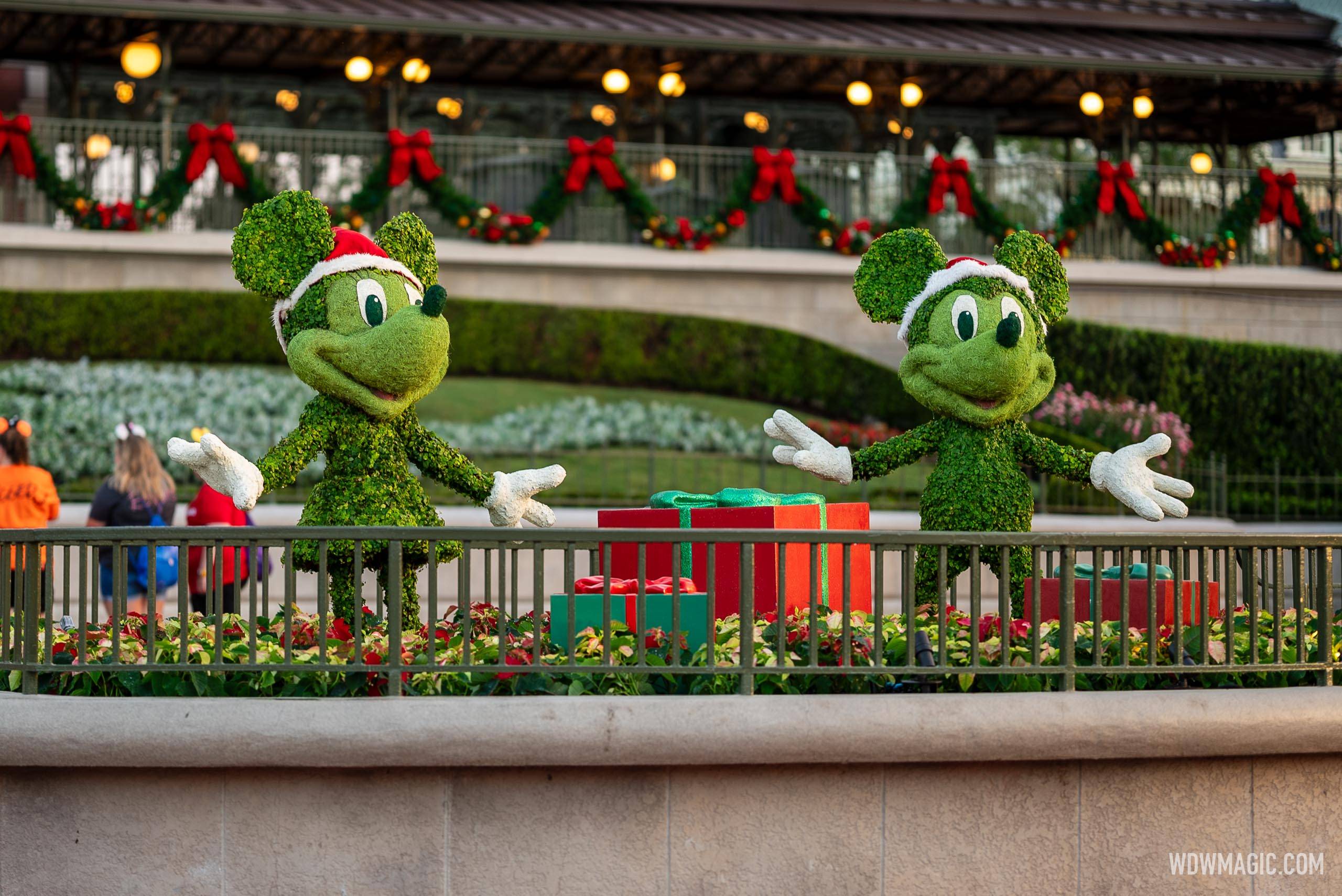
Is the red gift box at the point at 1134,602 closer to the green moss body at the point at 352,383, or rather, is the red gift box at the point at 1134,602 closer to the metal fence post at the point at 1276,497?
the green moss body at the point at 352,383

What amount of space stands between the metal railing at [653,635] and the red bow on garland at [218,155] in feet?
41.5

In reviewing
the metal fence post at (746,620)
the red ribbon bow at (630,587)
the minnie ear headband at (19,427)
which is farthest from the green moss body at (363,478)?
the minnie ear headband at (19,427)

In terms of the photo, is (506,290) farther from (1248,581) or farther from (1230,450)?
(1248,581)

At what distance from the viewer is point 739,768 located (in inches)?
199

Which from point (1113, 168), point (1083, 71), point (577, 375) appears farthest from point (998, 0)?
point (577, 375)

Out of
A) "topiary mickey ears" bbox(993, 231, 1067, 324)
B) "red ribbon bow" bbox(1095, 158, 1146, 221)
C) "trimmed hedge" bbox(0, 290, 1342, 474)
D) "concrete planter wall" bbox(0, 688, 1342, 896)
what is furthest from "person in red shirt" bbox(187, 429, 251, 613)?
"red ribbon bow" bbox(1095, 158, 1146, 221)

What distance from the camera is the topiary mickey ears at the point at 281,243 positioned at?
6.83m

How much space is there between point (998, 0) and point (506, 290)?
9.00 meters

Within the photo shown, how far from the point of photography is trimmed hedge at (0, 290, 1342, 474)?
59.1 feet

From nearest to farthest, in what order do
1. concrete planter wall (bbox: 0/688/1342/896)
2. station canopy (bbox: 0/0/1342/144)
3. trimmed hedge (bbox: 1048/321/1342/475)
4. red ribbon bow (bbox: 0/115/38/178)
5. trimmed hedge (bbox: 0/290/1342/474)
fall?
concrete planter wall (bbox: 0/688/1342/896) < red ribbon bow (bbox: 0/115/38/178) < trimmed hedge (bbox: 0/290/1342/474) < trimmed hedge (bbox: 1048/321/1342/475) < station canopy (bbox: 0/0/1342/144)

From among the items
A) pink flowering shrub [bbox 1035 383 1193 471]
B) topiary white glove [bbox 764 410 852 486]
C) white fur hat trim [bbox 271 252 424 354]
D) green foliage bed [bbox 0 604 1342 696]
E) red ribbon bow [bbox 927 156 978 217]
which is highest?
red ribbon bow [bbox 927 156 978 217]

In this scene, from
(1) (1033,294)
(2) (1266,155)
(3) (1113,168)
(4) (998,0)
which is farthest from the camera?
(2) (1266,155)

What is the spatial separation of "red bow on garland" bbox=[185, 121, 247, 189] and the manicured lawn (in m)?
3.35

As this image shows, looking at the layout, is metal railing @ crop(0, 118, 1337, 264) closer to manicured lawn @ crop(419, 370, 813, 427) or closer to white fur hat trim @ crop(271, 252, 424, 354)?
manicured lawn @ crop(419, 370, 813, 427)
